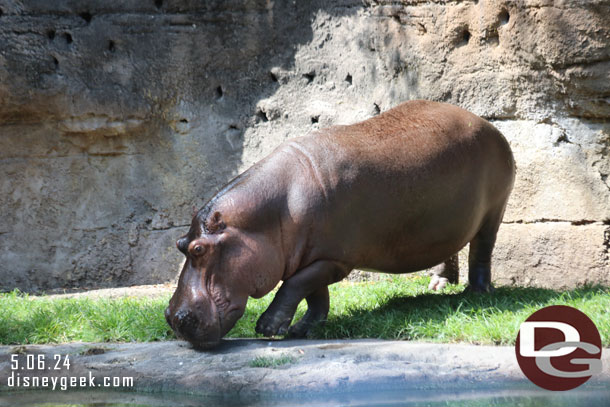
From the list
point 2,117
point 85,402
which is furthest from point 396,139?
point 2,117

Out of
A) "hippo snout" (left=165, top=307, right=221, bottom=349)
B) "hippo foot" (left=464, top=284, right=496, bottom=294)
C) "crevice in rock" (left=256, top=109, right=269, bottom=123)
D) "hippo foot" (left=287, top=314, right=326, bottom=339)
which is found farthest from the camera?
"crevice in rock" (left=256, top=109, right=269, bottom=123)

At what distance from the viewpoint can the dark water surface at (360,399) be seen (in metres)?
4.14

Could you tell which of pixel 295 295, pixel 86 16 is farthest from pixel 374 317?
pixel 86 16

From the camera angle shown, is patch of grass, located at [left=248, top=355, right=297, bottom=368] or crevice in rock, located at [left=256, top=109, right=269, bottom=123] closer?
patch of grass, located at [left=248, top=355, right=297, bottom=368]

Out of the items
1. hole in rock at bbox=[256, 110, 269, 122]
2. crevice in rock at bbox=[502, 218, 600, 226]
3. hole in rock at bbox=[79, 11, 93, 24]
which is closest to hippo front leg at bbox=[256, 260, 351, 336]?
crevice in rock at bbox=[502, 218, 600, 226]

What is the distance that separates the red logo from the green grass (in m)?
0.10

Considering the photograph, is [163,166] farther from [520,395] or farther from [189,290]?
[520,395]

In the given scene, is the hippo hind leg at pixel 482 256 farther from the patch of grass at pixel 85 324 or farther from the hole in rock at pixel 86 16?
the hole in rock at pixel 86 16

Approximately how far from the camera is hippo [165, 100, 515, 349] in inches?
216

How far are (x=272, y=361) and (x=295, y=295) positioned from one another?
94 cm

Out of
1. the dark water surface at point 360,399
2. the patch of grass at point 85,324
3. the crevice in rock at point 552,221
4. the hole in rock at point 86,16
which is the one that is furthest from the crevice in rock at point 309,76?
the dark water surface at point 360,399

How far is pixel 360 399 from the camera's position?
14.4 ft

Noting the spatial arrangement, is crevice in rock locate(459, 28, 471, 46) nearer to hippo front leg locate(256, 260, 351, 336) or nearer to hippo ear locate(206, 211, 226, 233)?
hippo front leg locate(256, 260, 351, 336)

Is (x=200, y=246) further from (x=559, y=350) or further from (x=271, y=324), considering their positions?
(x=559, y=350)
